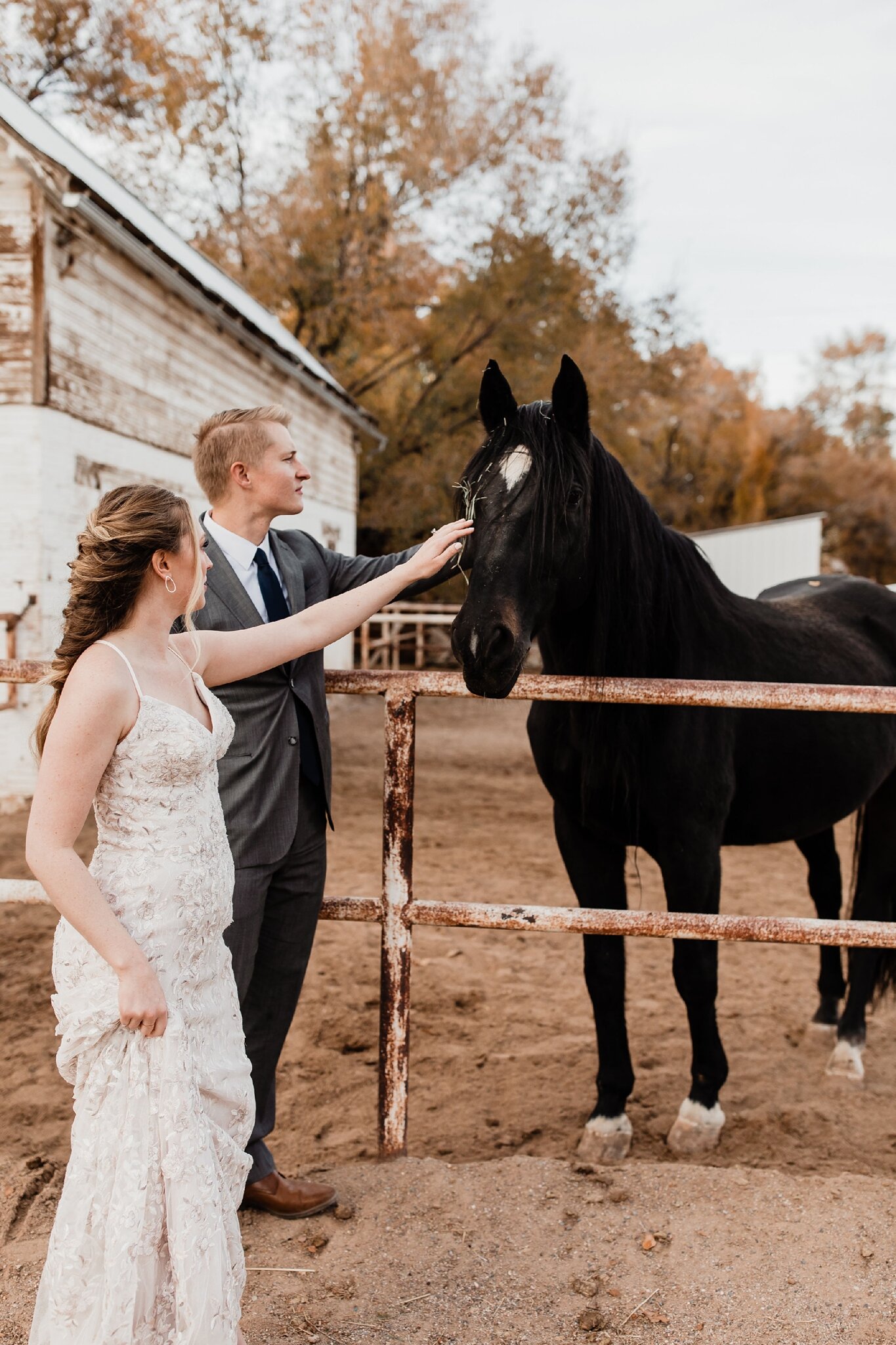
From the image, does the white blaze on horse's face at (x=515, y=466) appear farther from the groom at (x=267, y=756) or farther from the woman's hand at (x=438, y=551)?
the groom at (x=267, y=756)

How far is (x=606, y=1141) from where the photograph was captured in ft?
9.72

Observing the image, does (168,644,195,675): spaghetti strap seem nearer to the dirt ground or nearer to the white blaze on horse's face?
the white blaze on horse's face

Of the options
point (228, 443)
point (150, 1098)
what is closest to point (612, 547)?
point (228, 443)

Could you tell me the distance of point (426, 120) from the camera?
2145cm

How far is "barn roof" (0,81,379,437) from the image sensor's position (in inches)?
281

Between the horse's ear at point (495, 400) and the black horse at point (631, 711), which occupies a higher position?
the horse's ear at point (495, 400)

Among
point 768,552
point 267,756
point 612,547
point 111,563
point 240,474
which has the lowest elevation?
point 267,756

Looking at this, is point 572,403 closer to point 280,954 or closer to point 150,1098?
point 280,954

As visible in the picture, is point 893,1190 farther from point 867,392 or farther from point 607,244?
point 867,392

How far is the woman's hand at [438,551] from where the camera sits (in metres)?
2.32

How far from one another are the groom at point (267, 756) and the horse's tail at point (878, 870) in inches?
96.0

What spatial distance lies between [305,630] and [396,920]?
905 millimetres

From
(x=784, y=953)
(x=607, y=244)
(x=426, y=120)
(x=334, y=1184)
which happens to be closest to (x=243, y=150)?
(x=426, y=120)

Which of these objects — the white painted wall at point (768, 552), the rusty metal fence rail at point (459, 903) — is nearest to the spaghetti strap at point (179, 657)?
the rusty metal fence rail at point (459, 903)
